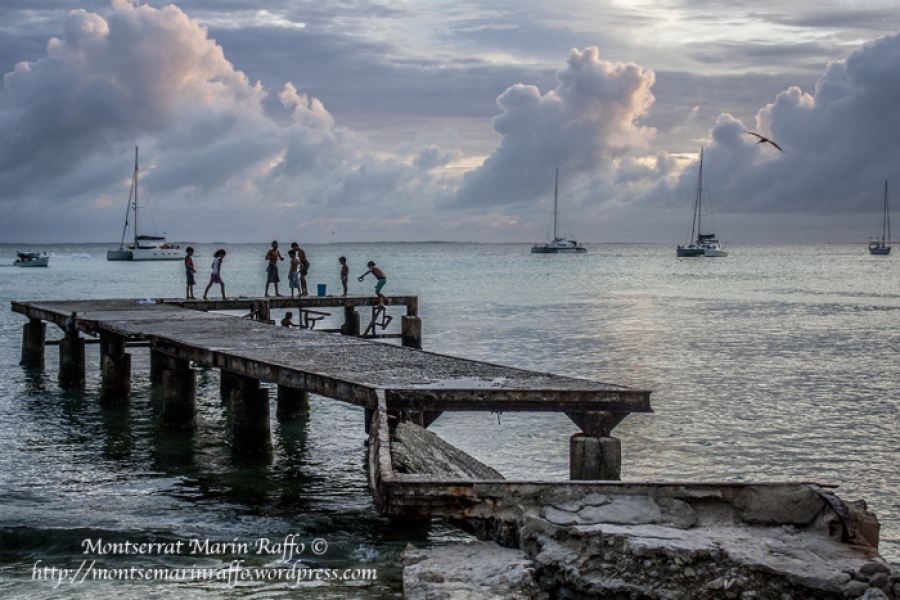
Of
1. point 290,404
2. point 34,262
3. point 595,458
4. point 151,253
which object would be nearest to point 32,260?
point 34,262

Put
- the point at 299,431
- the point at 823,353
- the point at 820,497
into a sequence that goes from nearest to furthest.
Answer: the point at 820,497
the point at 299,431
the point at 823,353

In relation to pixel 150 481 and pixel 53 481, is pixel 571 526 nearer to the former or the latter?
pixel 150 481

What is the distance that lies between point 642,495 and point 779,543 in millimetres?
1065

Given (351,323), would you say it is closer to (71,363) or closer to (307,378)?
(71,363)

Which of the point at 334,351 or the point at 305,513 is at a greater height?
the point at 334,351

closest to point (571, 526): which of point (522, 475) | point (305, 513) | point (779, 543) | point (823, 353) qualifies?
point (779, 543)

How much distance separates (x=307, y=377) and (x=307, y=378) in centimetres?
1

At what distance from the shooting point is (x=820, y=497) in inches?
269

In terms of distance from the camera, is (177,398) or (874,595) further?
(177,398)

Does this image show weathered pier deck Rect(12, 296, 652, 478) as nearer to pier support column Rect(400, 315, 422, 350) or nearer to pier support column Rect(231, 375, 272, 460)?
pier support column Rect(231, 375, 272, 460)

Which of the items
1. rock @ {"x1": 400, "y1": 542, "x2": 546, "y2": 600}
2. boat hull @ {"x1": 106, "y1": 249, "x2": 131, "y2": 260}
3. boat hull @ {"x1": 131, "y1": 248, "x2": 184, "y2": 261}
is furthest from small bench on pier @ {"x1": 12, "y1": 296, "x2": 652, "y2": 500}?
boat hull @ {"x1": 106, "y1": 249, "x2": 131, "y2": 260}

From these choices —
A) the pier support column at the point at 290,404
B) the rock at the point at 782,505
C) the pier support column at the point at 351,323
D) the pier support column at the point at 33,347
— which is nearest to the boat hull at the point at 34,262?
the pier support column at the point at 33,347

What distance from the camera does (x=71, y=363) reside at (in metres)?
19.9

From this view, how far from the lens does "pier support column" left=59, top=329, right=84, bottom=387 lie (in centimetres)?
1977
